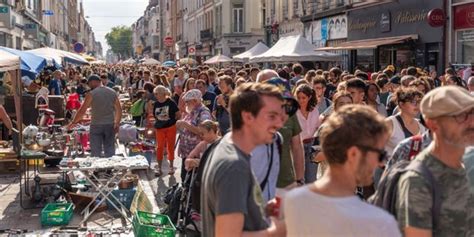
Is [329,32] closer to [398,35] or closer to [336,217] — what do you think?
[398,35]

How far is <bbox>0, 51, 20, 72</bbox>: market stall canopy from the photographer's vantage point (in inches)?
381

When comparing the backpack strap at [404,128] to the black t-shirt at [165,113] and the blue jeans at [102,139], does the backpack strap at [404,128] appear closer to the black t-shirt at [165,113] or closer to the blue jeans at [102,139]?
the black t-shirt at [165,113]

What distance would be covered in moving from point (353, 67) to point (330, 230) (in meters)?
26.4

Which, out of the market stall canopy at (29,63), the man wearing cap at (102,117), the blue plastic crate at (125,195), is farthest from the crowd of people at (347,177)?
the market stall canopy at (29,63)

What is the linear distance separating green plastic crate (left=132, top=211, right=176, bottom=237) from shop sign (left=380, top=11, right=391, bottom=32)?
18.9 meters

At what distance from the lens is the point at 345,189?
2.61 m

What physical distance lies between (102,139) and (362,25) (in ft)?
60.0

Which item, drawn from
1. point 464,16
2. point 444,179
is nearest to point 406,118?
point 444,179

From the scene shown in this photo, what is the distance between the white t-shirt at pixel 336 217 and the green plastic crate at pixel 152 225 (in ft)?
14.6

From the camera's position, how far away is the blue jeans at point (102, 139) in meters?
10.8

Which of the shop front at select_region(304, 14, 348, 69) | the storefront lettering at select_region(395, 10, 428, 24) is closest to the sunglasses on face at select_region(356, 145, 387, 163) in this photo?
the storefront lettering at select_region(395, 10, 428, 24)

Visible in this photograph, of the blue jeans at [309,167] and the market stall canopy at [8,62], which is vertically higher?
the market stall canopy at [8,62]

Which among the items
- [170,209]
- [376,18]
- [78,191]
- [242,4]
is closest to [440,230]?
[170,209]

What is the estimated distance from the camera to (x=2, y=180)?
37.6 feet
